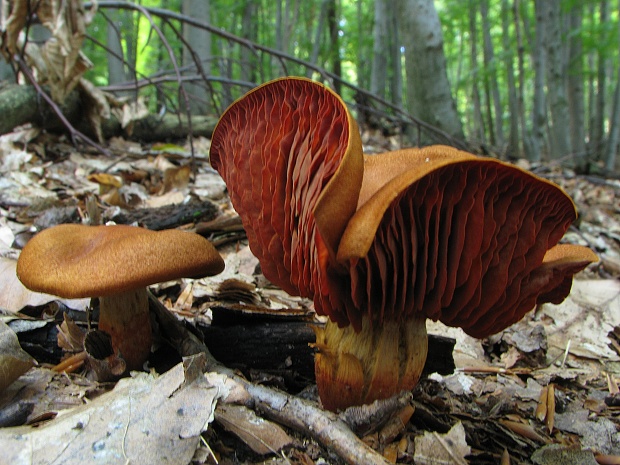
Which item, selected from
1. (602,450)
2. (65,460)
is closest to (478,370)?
(602,450)

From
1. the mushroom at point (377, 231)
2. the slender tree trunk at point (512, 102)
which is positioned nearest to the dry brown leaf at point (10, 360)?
the mushroom at point (377, 231)

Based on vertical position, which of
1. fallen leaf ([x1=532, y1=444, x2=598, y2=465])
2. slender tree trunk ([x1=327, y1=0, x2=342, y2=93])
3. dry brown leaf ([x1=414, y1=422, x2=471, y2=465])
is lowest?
fallen leaf ([x1=532, y1=444, x2=598, y2=465])

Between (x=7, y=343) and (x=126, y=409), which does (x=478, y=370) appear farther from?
(x=7, y=343)

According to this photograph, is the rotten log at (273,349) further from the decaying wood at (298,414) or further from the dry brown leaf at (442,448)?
the dry brown leaf at (442,448)

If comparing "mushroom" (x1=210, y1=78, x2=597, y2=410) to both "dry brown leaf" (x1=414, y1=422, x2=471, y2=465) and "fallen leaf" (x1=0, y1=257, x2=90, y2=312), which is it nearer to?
"dry brown leaf" (x1=414, y1=422, x2=471, y2=465)

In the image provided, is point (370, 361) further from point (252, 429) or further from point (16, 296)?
point (16, 296)

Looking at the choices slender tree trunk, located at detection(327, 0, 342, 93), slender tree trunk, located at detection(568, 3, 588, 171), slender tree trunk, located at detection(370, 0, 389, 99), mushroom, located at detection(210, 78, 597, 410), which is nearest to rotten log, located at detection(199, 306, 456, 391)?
mushroom, located at detection(210, 78, 597, 410)
